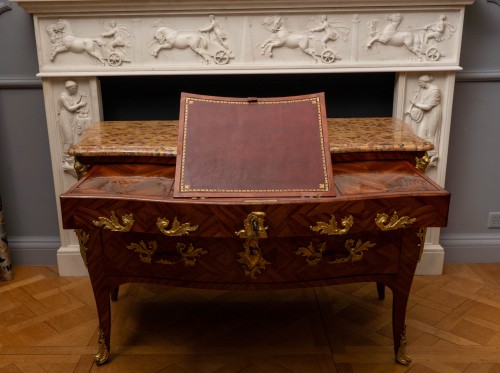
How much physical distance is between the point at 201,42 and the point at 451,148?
1.61 m

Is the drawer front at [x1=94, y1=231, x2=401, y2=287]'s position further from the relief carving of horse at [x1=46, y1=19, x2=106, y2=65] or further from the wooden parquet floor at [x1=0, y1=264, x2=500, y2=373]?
the relief carving of horse at [x1=46, y1=19, x2=106, y2=65]

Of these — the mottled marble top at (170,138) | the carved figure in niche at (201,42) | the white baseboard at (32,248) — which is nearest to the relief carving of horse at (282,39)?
the carved figure in niche at (201,42)

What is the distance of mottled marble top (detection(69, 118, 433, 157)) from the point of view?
82.2 inches

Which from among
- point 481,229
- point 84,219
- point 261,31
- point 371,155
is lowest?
point 481,229

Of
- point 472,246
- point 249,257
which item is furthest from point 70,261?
point 472,246

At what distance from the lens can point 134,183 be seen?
1.97 metres

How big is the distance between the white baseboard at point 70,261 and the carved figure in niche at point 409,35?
6.80 feet

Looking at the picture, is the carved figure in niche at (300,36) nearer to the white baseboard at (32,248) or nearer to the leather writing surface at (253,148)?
the leather writing surface at (253,148)

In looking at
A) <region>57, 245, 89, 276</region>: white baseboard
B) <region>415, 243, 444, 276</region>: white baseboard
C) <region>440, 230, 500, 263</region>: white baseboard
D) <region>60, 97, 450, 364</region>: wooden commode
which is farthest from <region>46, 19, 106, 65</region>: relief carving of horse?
<region>440, 230, 500, 263</region>: white baseboard

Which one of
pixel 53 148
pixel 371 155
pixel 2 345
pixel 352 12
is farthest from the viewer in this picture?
pixel 53 148

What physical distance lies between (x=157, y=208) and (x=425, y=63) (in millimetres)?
1749

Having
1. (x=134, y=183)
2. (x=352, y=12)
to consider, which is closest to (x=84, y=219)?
(x=134, y=183)

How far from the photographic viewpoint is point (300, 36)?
105 inches

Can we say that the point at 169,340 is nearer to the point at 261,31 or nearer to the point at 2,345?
the point at 2,345
